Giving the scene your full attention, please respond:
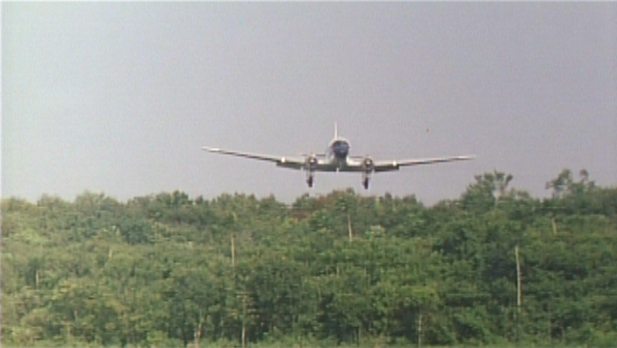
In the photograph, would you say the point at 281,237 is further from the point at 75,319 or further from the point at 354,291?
the point at 75,319

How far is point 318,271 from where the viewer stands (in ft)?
106

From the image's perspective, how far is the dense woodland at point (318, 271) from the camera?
30.3m

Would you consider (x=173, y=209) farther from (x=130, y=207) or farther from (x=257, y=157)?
(x=257, y=157)

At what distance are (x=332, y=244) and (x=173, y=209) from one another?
210 inches

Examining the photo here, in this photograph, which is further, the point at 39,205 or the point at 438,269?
the point at 39,205

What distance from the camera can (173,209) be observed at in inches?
1383

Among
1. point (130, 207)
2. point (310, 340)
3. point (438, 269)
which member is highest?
point (130, 207)

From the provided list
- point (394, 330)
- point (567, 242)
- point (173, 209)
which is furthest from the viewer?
point (173, 209)

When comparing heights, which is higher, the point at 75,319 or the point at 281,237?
the point at 281,237

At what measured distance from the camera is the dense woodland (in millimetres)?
30297

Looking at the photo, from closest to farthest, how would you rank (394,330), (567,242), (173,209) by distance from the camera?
(394,330) < (567,242) < (173,209)

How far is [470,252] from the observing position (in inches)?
1292

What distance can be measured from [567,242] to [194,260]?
10.9 m

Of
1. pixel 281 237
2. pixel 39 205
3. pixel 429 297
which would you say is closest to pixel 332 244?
pixel 281 237
